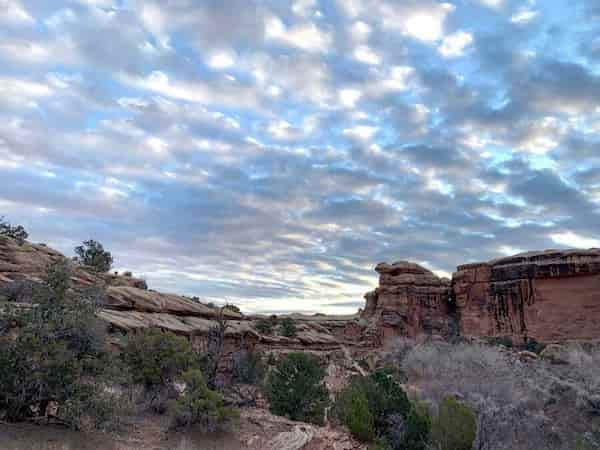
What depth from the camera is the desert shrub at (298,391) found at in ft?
41.1

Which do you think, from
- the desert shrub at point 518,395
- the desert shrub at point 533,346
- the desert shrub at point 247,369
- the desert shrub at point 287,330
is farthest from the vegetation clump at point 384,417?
the desert shrub at point 533,346

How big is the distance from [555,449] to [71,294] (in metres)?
12.6

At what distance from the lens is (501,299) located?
4459 centimetres

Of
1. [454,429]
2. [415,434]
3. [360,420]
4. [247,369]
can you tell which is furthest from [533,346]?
[360,420]

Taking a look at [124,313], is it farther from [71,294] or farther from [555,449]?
[555,449]

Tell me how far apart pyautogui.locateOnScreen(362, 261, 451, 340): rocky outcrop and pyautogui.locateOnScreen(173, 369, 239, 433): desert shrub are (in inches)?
1447

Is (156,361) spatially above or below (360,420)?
above

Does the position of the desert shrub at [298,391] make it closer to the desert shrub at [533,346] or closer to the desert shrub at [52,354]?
the desert shrub at [52,354]

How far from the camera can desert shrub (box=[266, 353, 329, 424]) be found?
1253cm

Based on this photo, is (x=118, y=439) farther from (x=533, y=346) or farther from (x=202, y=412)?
(x=533, y=346)

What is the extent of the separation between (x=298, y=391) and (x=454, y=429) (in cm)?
436

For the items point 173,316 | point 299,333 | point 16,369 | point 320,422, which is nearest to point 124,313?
point 173,316

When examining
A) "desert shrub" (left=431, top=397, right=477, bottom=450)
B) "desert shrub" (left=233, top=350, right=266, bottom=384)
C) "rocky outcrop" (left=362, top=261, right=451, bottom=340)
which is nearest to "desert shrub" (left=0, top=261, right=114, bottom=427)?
"desert shrub" (left=431, top=397, right=477, bottom=450)

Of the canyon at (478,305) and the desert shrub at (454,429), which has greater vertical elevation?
the canyon at (478,305)
